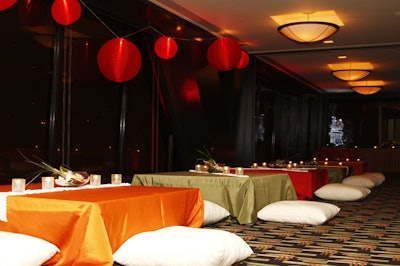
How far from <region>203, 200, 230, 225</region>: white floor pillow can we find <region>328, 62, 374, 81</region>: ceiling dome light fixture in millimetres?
6850

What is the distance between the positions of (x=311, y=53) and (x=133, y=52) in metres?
5.78

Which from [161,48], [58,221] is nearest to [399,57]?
[161,48]

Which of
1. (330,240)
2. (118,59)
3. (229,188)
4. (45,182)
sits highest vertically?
(118,59)

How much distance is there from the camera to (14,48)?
521cm

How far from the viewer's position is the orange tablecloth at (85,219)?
2.91 meters

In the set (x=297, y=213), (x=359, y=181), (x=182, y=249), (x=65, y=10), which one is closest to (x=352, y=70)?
(x=359, y=181)

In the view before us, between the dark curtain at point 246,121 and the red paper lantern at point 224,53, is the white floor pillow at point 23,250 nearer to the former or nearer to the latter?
the red paper lantern at point 224,53

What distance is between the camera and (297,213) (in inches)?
204

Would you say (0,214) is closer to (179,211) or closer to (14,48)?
(179,211)

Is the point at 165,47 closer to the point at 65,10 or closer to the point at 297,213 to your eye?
the point at 65,10

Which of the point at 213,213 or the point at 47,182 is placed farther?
the point at 213,213

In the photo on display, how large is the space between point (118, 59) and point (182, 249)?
2.34 meters

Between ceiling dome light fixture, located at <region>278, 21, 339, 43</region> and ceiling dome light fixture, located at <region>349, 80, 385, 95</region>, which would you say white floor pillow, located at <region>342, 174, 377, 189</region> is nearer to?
ceiling dome light fixture, located at <region>278, 21, 339, 43</region>

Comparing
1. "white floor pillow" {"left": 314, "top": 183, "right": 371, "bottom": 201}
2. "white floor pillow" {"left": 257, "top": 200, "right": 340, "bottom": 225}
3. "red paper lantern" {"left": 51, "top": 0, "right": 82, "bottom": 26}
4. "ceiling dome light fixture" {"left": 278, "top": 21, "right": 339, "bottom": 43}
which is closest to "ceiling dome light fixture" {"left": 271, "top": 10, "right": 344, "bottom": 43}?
"ceiling dome light fixture" {"left": 278, "top": 21, "right": 339, "bottom": 43}
